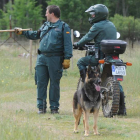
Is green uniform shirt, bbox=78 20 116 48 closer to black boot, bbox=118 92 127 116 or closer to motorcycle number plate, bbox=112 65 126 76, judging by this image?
motorcycle number plate, bbox=112 65 126 76

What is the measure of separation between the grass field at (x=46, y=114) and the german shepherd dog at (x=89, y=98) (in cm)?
31

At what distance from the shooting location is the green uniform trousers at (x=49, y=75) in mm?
9273

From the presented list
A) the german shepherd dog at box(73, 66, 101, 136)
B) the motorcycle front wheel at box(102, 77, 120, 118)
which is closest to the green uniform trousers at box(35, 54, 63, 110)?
the motorcycle front wheel at box(102, 77, 120, 118)

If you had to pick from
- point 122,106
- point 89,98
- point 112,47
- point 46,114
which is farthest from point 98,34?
point 89,98

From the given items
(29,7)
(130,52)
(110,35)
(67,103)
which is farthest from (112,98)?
(29,7)

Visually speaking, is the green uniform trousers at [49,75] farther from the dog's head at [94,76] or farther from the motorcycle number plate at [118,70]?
the dog's head at [94,76]

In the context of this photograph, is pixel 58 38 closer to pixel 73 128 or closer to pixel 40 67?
pixel 40 67

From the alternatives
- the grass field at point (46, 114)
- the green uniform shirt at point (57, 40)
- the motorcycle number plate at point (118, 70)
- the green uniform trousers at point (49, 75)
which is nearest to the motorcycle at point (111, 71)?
the motorcycle number plate at point (118, 70)

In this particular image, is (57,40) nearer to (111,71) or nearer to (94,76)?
(111,71)

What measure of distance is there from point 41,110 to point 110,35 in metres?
2.02

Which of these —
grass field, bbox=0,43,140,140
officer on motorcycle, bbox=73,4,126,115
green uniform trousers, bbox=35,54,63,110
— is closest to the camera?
grass field, bbox=0,43,140,140

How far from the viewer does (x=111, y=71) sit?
909 cm

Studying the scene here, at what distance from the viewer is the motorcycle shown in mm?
8578

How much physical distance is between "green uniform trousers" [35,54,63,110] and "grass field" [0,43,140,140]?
28 cm
